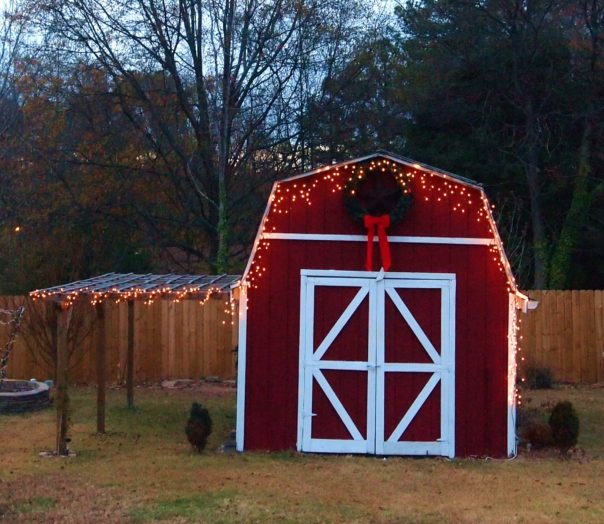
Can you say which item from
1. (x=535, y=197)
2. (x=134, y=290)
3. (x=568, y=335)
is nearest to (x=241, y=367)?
(x=134, y=290)

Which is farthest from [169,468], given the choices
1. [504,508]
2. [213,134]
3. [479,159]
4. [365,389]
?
[479,159]

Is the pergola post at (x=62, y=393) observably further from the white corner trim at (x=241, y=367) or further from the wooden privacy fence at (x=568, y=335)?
the wooden privacy fence at (x=568, y=335)

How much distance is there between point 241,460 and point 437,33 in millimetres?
18773

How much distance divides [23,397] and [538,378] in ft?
33.3

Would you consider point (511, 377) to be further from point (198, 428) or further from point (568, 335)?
point (568, 335)

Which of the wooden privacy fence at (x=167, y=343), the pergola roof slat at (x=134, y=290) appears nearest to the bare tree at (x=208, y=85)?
the wooden privacy fence at (x=167, y=343)

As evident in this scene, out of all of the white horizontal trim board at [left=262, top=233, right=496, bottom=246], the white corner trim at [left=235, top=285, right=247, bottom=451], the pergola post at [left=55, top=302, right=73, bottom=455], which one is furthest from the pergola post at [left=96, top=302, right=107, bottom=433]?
the white horizontal trim board at [left=262, top=233, right=496, bottom=246]

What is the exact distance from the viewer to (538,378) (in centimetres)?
1919

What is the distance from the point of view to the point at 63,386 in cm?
1128

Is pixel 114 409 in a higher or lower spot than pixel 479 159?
lower

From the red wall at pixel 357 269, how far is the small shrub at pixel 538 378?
820cm

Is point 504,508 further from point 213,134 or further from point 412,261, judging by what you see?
point 213,134

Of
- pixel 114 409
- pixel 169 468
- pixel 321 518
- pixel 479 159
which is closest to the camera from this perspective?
pixel 321 518

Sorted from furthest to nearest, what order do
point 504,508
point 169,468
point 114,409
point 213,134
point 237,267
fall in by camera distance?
point 237,267 < point 213,134 < point 114,409 < point 169,468 < point 504,508
